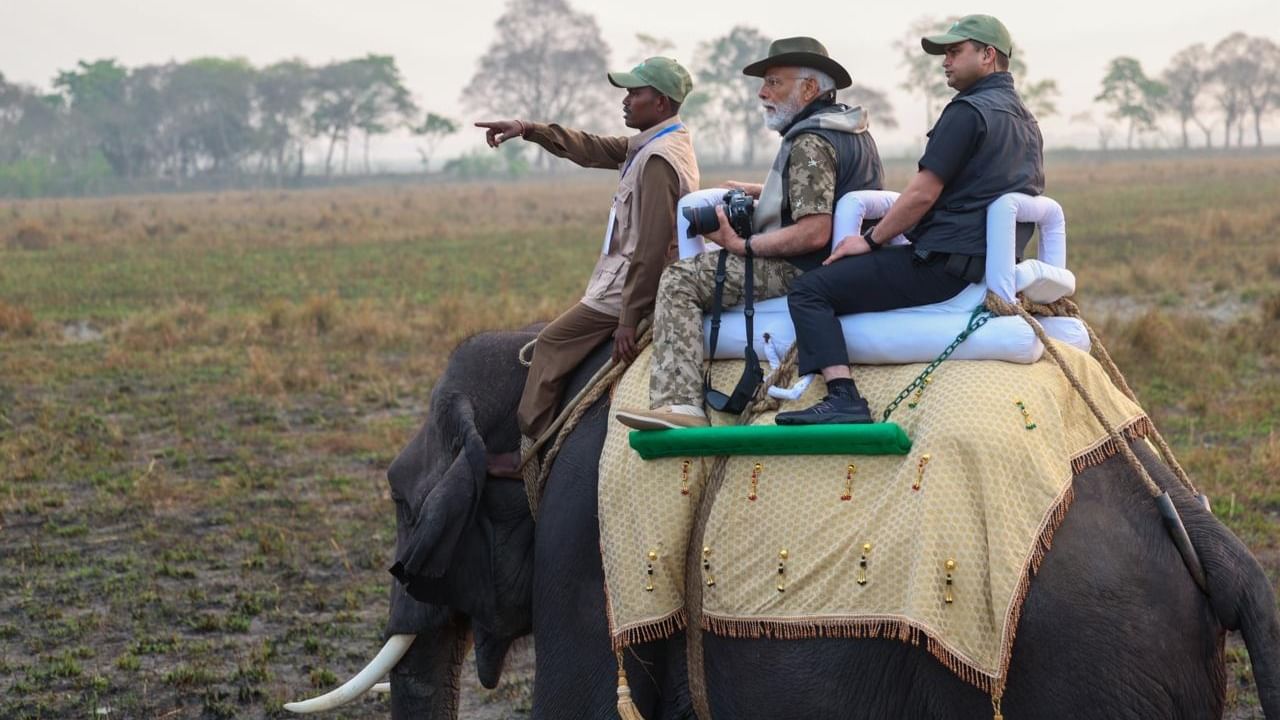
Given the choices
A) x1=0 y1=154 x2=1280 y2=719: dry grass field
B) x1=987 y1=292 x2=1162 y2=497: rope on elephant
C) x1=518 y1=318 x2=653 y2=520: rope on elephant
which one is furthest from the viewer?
x1=0 y1=154 x2=1280 y2=719: dry grass field

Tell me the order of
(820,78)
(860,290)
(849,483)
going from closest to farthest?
1. (849,483)
2. (860,290)
3. (820,78)

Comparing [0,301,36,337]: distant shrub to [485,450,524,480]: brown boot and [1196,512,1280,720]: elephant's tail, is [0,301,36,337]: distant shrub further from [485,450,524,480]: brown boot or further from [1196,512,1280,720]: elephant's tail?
[1196,512,1280,720]: elephant's tail

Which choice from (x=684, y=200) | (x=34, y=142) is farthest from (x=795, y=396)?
(x=34, y=142)

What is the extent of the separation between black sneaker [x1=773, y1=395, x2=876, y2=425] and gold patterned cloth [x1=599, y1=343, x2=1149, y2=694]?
10 cm

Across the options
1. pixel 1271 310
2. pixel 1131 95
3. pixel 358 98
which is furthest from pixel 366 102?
pixel 1271 310

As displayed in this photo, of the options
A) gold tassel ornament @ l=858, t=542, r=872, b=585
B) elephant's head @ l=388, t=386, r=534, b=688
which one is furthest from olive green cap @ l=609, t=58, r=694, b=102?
gold tassel ornament @ l=858, t=542, r=872, b=585

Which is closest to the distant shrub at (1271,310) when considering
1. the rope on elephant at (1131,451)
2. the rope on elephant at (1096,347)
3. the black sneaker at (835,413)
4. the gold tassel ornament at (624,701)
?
the rope on elephant at (1096,347)

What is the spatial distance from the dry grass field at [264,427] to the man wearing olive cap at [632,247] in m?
2.30

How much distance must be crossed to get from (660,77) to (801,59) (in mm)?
605

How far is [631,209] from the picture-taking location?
480 centimetres

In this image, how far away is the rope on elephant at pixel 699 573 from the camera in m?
4.05

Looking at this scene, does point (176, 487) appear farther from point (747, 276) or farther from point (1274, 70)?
point (1274, 70)

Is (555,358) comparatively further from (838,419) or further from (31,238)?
(31,238)

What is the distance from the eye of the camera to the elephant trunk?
4758 millimetres
